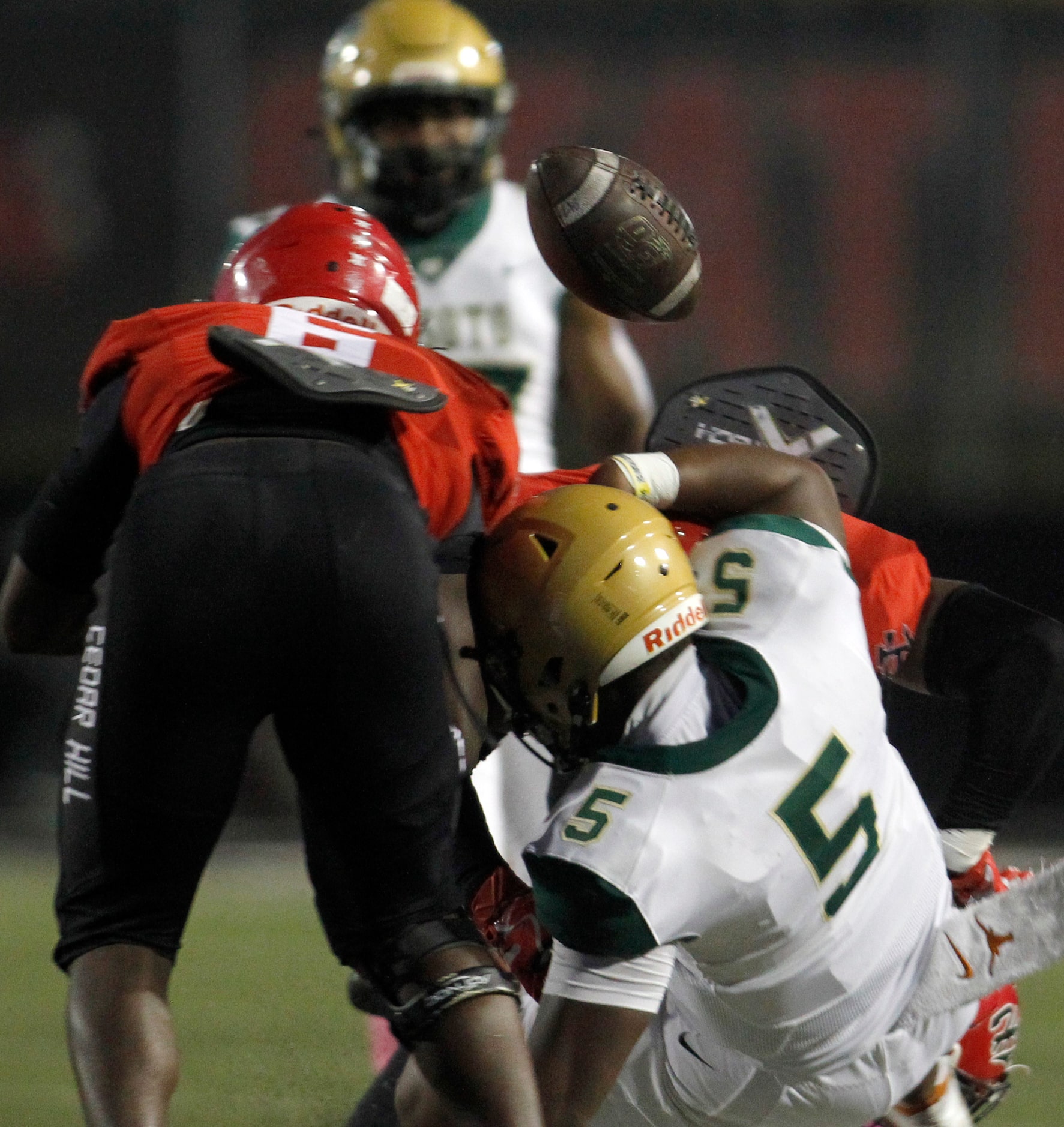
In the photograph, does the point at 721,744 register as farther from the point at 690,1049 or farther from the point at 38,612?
the point at 38,612

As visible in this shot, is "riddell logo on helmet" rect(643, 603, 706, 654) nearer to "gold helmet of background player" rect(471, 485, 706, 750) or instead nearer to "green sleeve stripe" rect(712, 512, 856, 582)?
"gold helmet of background player" rect(471, 485, 706, 750)

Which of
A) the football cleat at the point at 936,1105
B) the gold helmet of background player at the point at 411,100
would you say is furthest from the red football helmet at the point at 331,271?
the gold helmet of background player at the point at 411,100

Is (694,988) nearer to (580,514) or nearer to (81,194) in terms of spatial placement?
(580,514)

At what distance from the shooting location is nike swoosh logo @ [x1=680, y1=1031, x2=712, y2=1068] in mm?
2426

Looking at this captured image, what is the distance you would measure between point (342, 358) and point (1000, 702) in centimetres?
121

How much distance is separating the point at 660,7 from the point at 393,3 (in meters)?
1.80

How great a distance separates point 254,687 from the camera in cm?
207

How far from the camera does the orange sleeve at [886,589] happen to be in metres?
2.94

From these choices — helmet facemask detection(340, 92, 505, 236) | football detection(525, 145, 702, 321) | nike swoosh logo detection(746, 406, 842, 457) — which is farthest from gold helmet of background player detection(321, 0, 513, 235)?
nike swoosh logo detection(746, 406, 842, 457)

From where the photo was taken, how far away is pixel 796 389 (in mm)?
3064

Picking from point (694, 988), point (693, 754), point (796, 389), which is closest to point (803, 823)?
point (693, 754)

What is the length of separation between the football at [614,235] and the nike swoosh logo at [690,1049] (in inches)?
42.2

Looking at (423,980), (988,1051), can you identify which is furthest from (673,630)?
(988,1051)

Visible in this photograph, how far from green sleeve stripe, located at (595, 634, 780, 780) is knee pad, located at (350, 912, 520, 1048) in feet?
0.87
